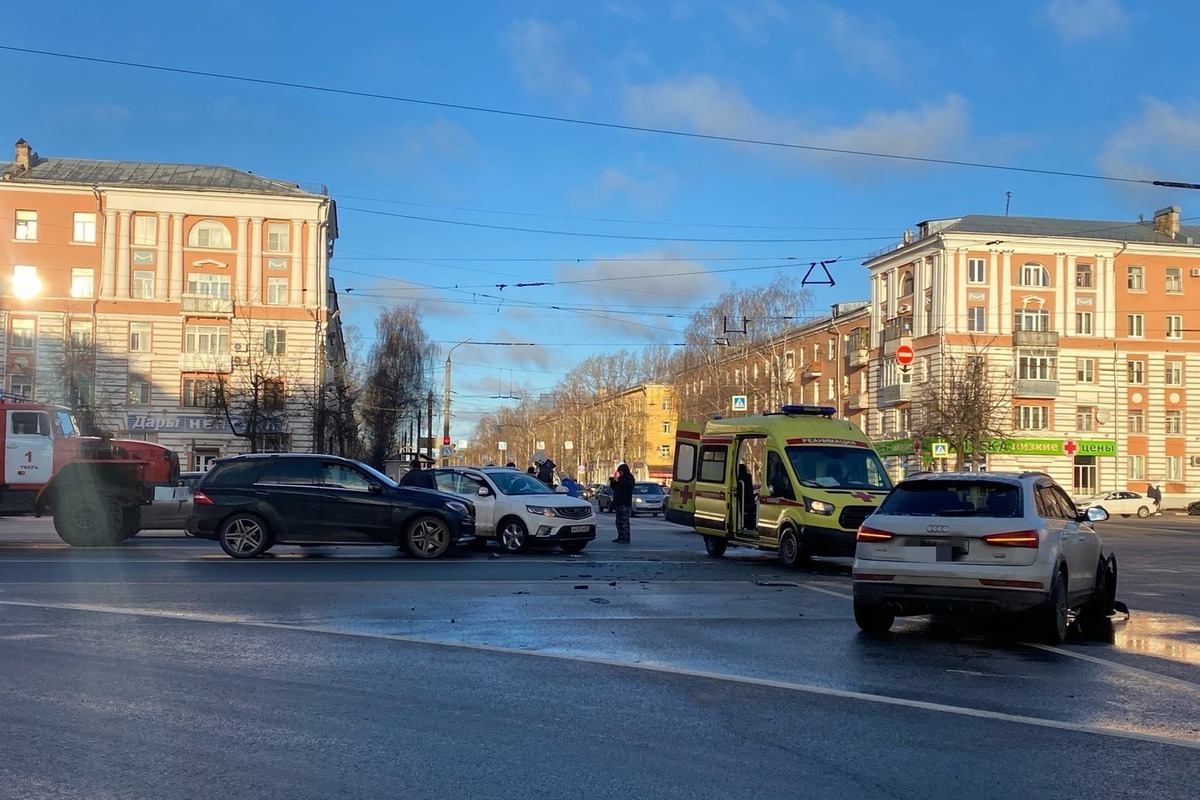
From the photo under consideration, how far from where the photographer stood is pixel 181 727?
677 cm

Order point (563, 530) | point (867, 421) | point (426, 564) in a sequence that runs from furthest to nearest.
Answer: point (867, 421) < point (563, 530) < point (426, 564)

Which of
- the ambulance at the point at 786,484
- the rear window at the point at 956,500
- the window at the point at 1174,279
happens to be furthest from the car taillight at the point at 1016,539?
the window at the point at 1174,279

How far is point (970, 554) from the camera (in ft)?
33.3

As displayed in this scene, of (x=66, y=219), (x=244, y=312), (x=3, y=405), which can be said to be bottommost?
(x=3, y=405)

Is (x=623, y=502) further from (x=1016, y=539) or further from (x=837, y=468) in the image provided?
(x=1016, y=539)

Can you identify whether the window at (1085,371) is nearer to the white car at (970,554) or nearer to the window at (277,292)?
the window at (277,292)

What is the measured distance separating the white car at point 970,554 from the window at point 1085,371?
62.8 m

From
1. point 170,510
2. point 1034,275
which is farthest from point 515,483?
→ point 1034,275

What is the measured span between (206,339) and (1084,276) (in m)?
52.5

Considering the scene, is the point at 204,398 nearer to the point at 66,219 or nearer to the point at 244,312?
the point at 244,312

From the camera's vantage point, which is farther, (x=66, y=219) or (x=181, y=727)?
(x=66, y=219)

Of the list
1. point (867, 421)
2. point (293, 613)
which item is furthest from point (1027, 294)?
point (293, 613)

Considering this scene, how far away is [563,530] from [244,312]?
49.8 meters

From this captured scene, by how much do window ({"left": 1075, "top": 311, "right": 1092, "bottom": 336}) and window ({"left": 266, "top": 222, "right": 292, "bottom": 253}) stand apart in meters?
47.5
